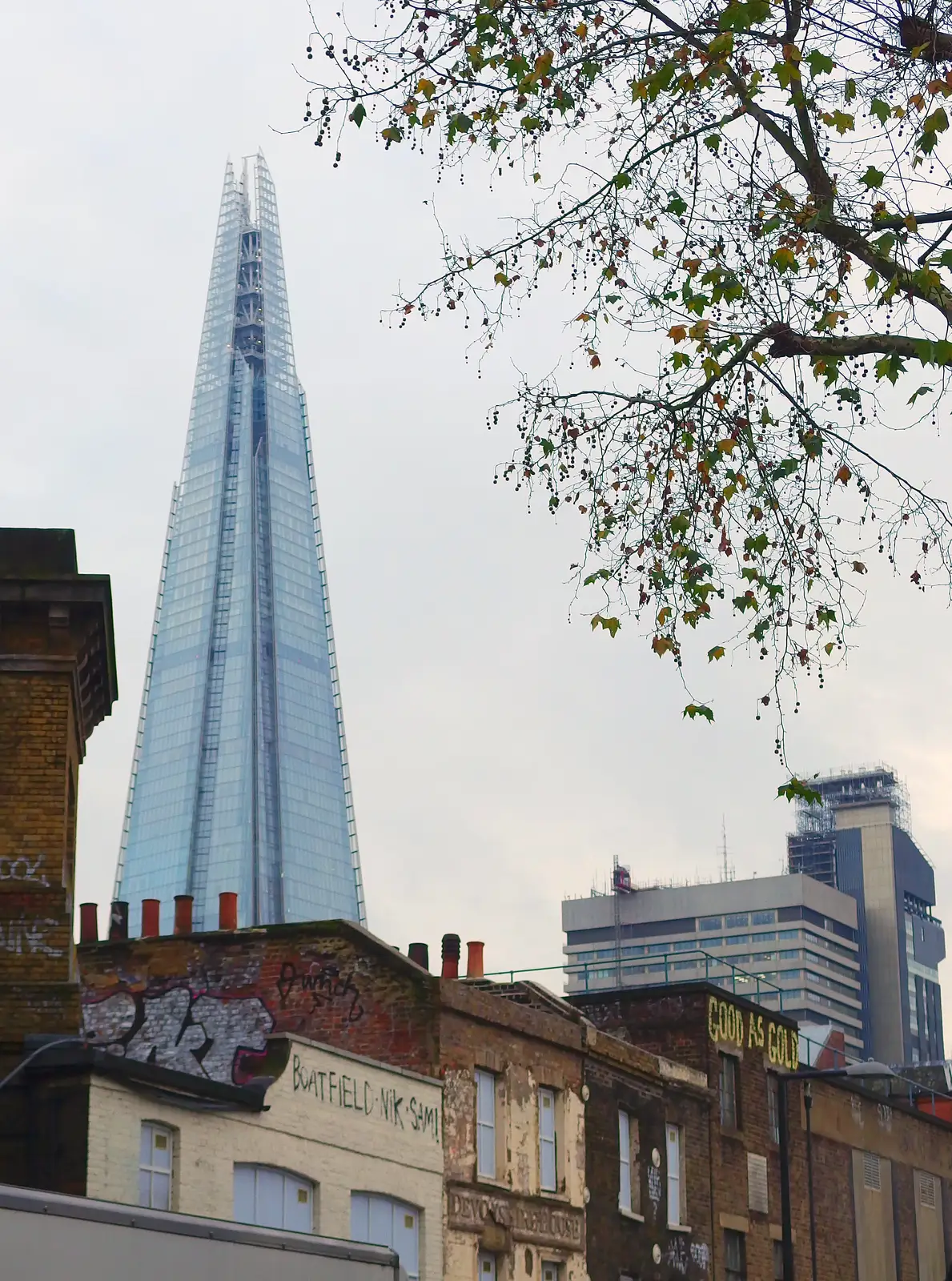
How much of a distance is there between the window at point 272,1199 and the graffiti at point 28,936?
5113 mm

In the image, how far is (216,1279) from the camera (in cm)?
1592

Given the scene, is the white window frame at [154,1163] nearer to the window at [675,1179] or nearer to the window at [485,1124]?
the window at [485,1124]

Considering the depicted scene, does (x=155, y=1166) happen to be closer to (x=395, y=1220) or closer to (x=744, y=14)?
(x=395, y=1220)

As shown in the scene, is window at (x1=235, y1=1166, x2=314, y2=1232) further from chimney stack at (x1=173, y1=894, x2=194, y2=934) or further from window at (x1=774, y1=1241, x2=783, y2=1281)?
window at (x1=774, y1=1241, x2=783, y2=1281)

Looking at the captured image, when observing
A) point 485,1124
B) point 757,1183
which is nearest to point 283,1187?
point 485,1124

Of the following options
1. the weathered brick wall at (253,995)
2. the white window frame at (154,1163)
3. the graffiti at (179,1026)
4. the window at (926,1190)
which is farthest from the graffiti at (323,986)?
the window at (926,1190)

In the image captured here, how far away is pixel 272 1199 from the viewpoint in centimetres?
3094

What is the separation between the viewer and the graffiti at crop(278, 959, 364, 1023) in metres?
37.7

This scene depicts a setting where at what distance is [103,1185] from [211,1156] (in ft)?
10.0

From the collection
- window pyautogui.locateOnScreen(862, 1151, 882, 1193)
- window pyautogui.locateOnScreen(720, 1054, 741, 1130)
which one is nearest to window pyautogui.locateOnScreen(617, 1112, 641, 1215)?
window pyautogui.locateOnScreen(720, 1054, 741, 1130)

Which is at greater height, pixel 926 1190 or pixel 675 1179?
pixel 926 1190

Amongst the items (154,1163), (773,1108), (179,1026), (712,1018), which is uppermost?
(712,1018)

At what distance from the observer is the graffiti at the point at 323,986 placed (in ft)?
124

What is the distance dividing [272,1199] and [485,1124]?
7228mm
